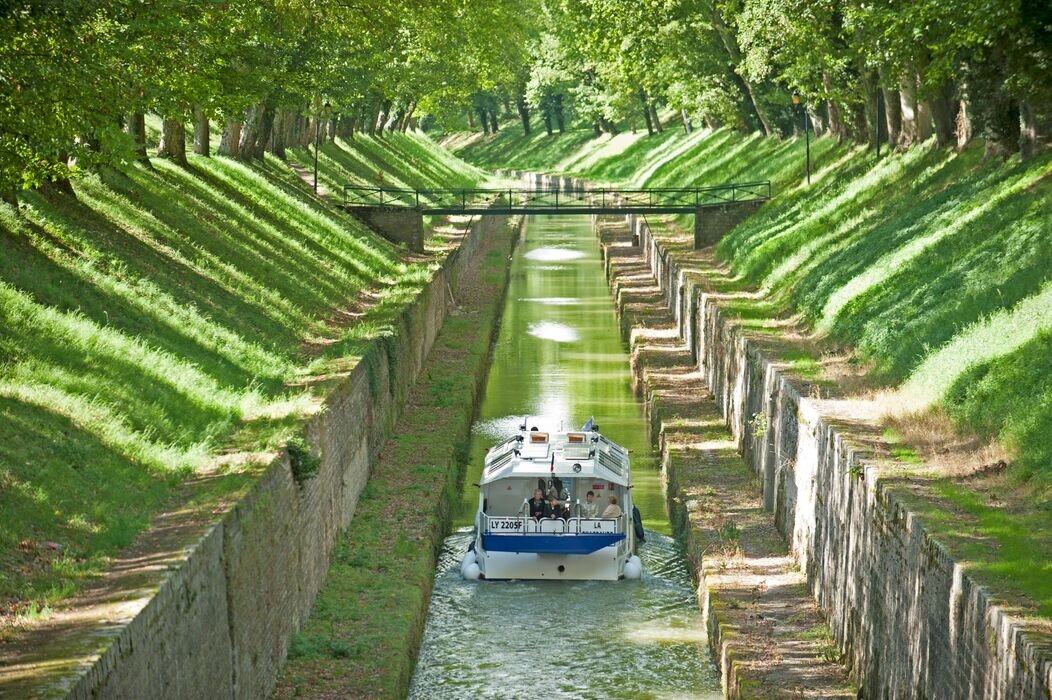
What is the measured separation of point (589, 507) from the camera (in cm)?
2652

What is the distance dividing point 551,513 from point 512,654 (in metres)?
4.46

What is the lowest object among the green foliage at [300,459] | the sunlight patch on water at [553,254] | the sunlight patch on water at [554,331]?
the sunlight patch on water at [553,254]

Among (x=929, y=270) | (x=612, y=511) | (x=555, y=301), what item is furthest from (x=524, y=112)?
(x=612, y=511)

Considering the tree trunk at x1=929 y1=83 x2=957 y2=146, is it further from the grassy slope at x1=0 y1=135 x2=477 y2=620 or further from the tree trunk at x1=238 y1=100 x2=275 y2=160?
the tree trunk at x1=238 y1=100 x2=275 y2=160

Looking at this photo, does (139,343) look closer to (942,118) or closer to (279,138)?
(942,118)

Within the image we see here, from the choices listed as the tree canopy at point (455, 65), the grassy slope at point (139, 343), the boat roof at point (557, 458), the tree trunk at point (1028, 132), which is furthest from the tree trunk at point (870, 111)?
the boat roof at point (557, 458)

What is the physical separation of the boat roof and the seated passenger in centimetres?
50

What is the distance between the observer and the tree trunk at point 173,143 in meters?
42.6

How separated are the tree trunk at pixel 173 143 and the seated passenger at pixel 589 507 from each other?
2043 centimetres

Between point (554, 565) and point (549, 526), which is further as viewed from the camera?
Result: point (554, 565)

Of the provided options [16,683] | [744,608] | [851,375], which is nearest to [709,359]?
[851,375]

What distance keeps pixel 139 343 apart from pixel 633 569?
8.48 meters

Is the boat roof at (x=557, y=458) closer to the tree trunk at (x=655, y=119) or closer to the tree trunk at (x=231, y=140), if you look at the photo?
the tree trunk at (x=231, y=140)

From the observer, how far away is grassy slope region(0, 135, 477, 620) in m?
16.8
